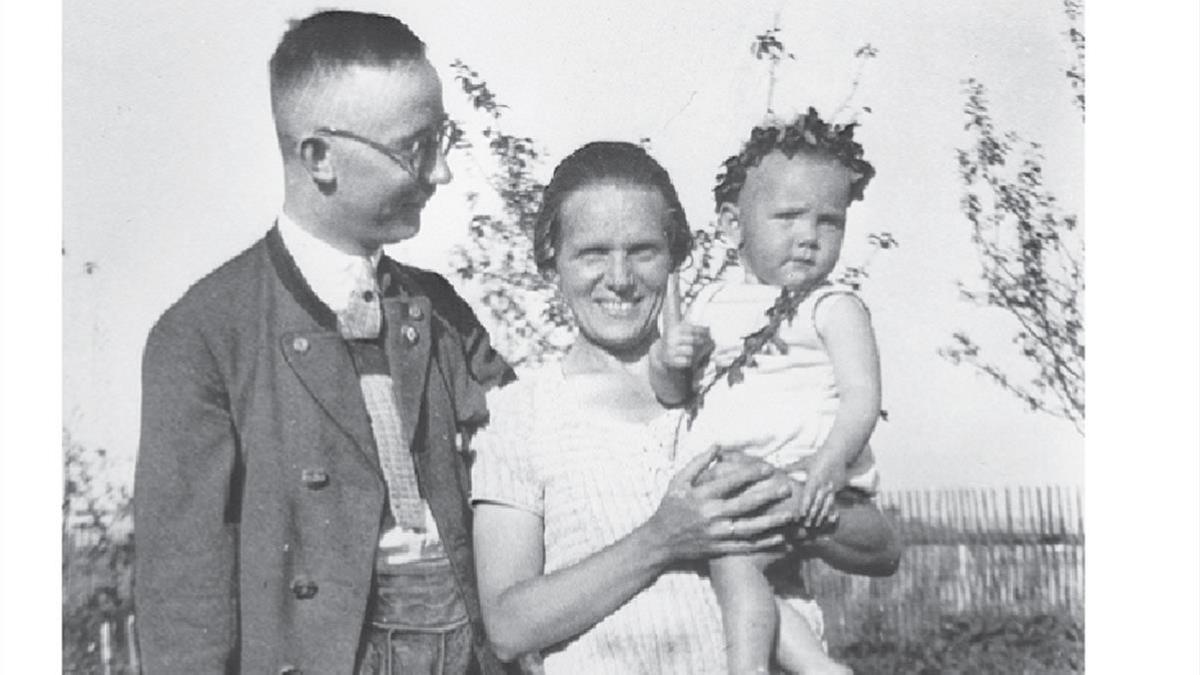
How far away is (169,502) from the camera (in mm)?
4617


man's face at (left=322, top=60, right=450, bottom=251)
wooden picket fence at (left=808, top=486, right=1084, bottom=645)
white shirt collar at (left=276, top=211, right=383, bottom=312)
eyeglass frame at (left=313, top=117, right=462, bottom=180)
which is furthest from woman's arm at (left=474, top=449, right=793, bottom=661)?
eyeglass frame at (left=313, top=117, right=462, bottom=180)

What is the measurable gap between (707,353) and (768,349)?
0.51ft

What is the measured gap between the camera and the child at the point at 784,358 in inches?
183

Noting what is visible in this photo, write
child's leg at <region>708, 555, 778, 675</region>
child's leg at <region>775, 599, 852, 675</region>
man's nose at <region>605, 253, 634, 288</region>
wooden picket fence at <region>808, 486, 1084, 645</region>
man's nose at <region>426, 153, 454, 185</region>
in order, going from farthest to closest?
wooden picket fence at <region>808, 486, 1084, 645</region>
man's nose at <region>426, 153, 454, 185</region>
man's nose at <region>605, 253, 634, 288</region>
child's leg at <region>775, 599, 852, 675</region>
child's leg at <region>708, 555, 778, 675</region>

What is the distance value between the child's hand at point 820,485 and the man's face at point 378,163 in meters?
1.18

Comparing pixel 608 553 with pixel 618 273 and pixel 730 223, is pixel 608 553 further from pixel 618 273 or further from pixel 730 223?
pixel 730 223

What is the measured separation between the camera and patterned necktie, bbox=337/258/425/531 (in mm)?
4660

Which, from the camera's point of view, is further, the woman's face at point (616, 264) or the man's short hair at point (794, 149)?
the man's short hair at point (794, 149)

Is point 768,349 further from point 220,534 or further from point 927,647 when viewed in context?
point 220,534

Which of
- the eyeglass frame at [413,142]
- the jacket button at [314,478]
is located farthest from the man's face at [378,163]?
the jacket button at [314,478]

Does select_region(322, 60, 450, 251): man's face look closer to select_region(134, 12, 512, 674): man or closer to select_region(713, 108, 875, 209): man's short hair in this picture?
select_region(134, 12, 512, 674): man

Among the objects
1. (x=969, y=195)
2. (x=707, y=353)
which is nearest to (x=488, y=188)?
(x=707, y=353)

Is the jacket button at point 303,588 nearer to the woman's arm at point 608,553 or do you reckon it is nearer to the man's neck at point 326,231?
the woman's arm at point 608,553

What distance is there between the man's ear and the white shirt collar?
14 cm
